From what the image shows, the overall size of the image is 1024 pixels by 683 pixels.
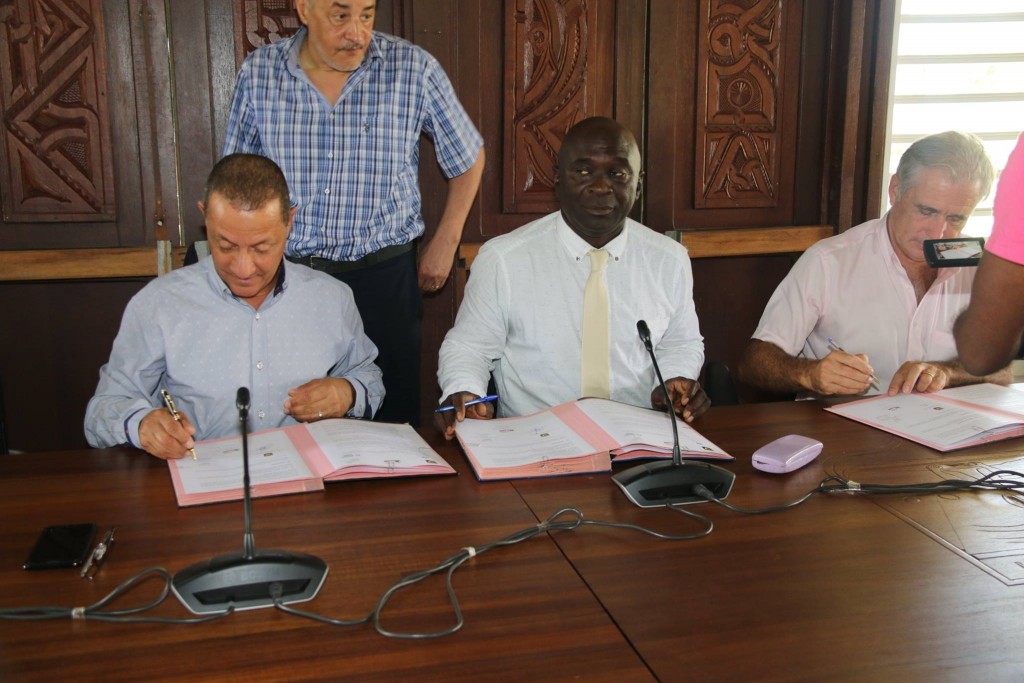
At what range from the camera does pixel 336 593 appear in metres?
1.16

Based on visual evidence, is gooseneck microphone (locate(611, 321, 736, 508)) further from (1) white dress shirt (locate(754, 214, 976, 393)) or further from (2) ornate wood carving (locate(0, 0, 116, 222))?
(2) ornate wood carving (locate(0, 0, 116, 222))

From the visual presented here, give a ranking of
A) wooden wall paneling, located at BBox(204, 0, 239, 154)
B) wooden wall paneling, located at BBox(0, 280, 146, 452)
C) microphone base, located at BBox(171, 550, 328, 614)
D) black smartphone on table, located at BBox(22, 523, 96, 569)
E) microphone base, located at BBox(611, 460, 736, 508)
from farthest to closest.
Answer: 1. wooden wall paneling, located at BBox(0, 280, 146, 452)
2. wooden wall paneling, located at BBox(204, 0, 239, 154)
3. microphone base, located at BBox(611, 460, 736, 508)
4. black smartphone on table, located at BBox(22, 523, 96, 569)
5. microphone base, located at BBox(171, 550, 328, 614)

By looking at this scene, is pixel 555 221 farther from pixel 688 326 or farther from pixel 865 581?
pixel 865 581

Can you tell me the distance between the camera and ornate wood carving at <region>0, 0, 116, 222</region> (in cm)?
291

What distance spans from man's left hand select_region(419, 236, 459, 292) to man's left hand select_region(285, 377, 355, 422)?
33.5 inches

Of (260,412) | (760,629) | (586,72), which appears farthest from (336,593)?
(586,72)

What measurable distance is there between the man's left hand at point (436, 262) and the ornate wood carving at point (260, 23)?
977mm

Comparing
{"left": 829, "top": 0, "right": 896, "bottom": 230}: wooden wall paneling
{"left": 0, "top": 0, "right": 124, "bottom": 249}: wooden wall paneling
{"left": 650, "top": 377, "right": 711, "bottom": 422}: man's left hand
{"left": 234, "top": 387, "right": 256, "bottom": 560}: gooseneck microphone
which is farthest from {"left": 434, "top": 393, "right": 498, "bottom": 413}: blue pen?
{"left": 829, "top": 0, "right": 896, "bottom": 230}: wooden wall paneling

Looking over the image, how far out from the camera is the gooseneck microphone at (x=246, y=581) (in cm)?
113

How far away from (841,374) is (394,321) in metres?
1.30

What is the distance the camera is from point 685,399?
1.92 meters

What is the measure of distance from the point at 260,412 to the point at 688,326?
1.06 metres

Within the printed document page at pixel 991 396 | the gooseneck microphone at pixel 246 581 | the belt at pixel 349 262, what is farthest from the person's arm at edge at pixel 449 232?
the gooseneck microphone at pixel 246 581

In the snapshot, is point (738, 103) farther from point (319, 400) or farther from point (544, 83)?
point (319, 400)
